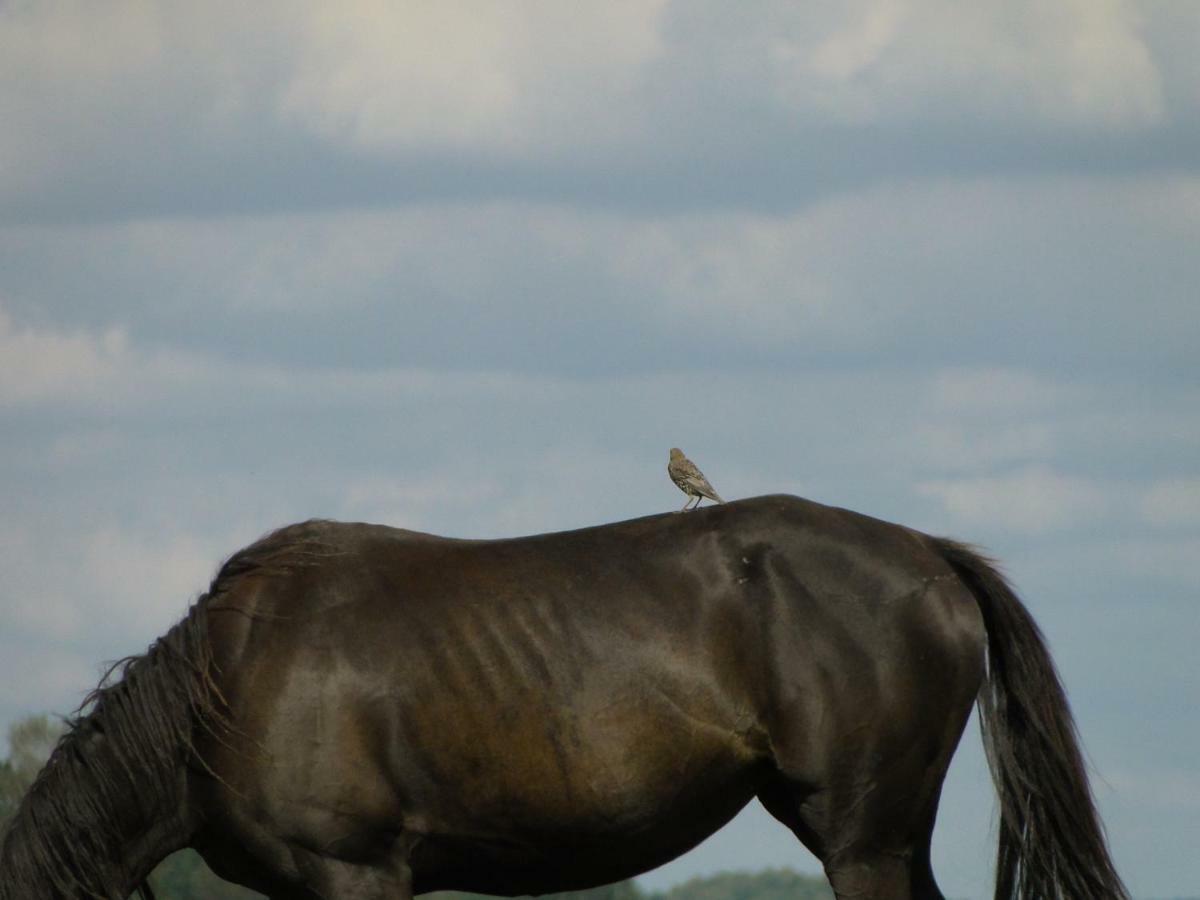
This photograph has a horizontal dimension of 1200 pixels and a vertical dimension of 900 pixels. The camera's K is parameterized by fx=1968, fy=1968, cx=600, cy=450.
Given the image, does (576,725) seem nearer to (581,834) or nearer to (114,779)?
(581,834)

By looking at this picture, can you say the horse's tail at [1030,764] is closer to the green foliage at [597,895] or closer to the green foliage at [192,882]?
the green foliage at [192,882]

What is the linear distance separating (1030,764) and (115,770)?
348cm

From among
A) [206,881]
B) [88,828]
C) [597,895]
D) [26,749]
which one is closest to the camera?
[88,828]

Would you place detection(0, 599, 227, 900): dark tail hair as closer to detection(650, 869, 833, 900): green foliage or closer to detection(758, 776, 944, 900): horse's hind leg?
detection(758, 776, 944, 900): horse's hind leg

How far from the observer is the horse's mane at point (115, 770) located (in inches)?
290

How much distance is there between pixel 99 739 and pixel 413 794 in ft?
4.13

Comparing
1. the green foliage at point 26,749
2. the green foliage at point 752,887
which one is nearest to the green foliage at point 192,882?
the green foliage at point 26,749

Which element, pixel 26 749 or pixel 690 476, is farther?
pixel 26 749

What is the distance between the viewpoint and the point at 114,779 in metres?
7.47

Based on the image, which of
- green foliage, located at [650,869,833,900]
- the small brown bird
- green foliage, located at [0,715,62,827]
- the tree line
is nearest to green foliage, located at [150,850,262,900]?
the tree line

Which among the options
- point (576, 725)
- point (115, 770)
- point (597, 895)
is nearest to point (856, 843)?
point (576, 725)

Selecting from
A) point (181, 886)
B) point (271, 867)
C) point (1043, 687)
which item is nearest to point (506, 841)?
point (271, 867)

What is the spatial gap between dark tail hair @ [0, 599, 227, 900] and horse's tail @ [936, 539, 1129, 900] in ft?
9.61

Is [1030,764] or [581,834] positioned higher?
[1030,764]
